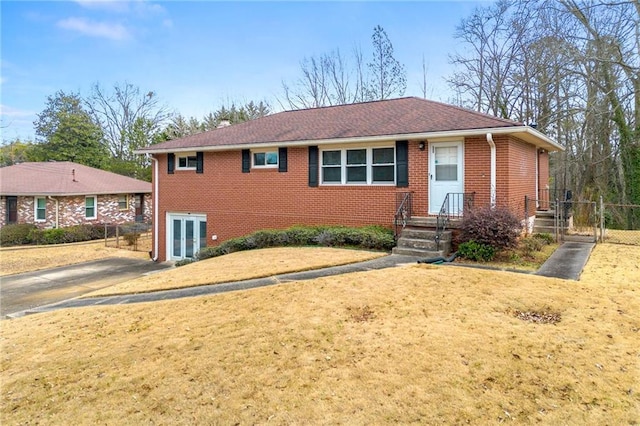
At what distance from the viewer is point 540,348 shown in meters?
4.60

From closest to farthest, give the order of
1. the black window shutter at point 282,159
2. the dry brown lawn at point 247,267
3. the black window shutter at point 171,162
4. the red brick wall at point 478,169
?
1. the dry brown lawn at point 247,267
2. the red brick wall at point 478,169
3. the black window shutter at point 282,159
4. the black window shutter at point 171,162

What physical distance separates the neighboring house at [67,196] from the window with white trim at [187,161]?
34.5ft

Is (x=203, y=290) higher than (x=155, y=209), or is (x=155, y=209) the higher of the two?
(x=155, y=209)

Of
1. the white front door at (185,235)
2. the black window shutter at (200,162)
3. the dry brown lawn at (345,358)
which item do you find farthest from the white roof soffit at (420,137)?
the dry brown lawn at (345,358)

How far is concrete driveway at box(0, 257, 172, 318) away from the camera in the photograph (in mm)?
10494

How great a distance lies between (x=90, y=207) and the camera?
2481cm

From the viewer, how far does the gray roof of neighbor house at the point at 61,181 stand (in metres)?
22.9

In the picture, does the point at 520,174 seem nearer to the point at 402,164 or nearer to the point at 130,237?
the point at 402,164

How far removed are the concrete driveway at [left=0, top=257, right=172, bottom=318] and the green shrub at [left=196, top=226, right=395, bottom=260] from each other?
3.13m

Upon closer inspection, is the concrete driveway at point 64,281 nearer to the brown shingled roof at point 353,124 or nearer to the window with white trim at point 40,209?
the brown shingled roof at point 353,124

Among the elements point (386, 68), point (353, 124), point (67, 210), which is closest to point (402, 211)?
point (353, 124)

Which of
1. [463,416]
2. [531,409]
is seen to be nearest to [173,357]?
[463,416]

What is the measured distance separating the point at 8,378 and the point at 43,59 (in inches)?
908

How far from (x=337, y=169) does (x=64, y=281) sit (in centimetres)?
962
